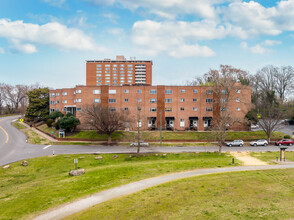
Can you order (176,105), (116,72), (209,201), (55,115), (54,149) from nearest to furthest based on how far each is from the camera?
(209,201) → (54,149) → (176,105) → (55,115) → (116,72)

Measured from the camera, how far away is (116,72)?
5177 inches

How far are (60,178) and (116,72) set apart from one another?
112667 millimetres

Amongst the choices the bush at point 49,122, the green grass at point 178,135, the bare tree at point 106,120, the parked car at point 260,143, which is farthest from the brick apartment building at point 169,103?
the parked car at point 260,143

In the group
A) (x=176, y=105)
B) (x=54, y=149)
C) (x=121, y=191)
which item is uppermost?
(x=176, y=105)

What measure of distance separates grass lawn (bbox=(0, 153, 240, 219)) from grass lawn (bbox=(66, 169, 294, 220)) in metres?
4.13

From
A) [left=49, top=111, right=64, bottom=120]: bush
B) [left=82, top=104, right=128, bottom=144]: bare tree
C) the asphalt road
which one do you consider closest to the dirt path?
the asphalt road

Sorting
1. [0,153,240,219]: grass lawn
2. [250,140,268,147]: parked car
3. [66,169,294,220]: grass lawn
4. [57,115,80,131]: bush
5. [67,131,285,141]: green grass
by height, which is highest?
[57,115,80,131]: bush

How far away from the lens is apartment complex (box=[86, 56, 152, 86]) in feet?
429

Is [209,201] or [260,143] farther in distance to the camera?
[260,143]

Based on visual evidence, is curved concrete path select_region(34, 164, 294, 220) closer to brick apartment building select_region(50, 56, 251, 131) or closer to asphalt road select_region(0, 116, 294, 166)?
asphalt road select_region(0, 116, 294, 166)

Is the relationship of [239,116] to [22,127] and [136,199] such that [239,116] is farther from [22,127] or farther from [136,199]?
[22,127]

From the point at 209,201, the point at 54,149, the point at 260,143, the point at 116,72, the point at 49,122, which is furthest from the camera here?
the point at 116,72

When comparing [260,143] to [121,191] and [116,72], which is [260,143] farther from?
[116,72]

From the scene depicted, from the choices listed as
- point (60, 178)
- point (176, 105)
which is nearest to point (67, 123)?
point (176, 105)
